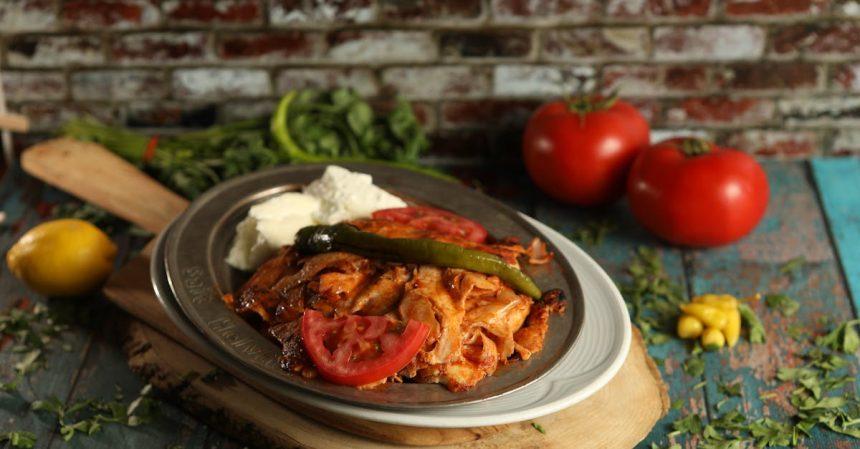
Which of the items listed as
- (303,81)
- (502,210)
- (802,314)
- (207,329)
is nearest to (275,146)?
(303,81)

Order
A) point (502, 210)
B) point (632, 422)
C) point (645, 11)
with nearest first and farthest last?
point (632, 422)
point (502, 210)
point (645, 11)

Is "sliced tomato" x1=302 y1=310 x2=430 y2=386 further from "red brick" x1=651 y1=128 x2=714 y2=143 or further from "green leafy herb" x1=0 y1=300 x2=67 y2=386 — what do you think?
"red brick" x1=651 y1=128 x2=714 y2=143

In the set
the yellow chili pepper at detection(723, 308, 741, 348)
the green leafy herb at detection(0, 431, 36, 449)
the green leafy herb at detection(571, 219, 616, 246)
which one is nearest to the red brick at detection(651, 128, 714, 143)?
the green leafy herb at detection(571, 219, 616, 246)

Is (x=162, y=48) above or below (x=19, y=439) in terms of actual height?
above

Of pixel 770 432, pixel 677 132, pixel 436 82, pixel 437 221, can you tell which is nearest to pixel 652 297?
pixel 770 432

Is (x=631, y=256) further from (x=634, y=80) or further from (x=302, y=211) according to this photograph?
(x=302, y=211)

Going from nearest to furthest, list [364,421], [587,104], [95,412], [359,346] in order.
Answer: [359,346] → [364,421] → [95,412] → [587,104]

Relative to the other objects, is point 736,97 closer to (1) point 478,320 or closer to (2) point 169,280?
(1) point 478,320
